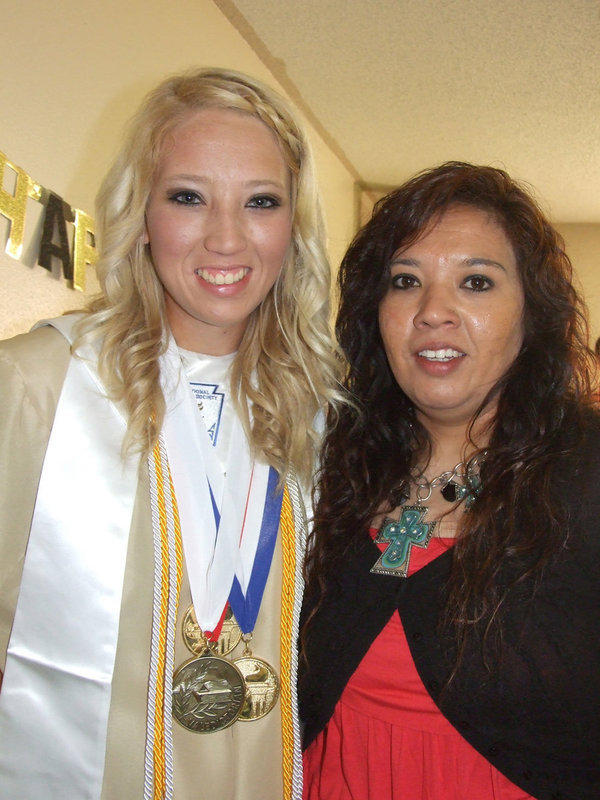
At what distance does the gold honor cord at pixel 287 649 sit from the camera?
1503 millimetres

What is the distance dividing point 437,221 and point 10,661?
1.26 metres

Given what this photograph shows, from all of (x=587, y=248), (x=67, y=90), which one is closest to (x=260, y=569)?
(x=67, y=90)

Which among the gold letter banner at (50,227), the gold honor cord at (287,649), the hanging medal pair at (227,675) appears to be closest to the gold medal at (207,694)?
the hanging medal pair at (227,675)

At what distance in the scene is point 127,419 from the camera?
1.51 meters

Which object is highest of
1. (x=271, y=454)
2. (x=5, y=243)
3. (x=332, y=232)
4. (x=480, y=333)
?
(x=332, y=232)

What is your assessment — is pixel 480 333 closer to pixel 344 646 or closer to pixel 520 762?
→ pixel 344 646

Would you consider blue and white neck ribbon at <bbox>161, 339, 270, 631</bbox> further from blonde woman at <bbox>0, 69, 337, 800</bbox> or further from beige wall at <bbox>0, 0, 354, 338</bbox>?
beige wall at <bbox>0, 0, 354, 338</bbox>

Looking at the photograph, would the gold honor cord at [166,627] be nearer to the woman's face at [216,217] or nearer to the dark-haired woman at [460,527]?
the dark-haired woman at [460,527]

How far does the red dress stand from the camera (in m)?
1.38

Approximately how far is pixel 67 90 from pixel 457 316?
76.6 inches

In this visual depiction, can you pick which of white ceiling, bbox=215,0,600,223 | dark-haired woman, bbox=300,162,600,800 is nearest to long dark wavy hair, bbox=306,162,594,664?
dark-haired woman, bbox=300,162,600,800

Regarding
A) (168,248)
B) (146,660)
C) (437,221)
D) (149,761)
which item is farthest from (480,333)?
(149,761)

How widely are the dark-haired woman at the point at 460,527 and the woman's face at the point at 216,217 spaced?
0.32m

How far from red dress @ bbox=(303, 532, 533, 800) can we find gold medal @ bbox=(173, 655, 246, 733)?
23 cm
